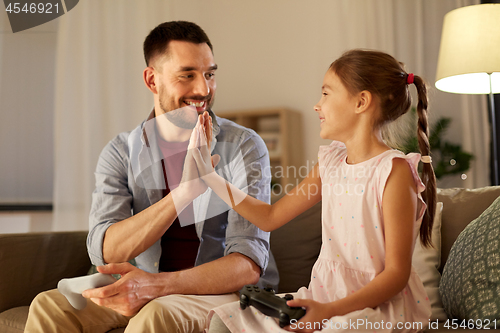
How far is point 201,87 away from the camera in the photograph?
38.7 inches

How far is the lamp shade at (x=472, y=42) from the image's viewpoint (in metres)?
1.43

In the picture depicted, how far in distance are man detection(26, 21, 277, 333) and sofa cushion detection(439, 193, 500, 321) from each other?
15.7 inches

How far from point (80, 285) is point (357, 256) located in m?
0.55

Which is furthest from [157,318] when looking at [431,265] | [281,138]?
[281,138]

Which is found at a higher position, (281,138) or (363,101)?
(363,101)

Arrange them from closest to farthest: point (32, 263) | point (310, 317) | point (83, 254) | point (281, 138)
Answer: point (310, 317) → point (32, 263) → point (83, 254) → point (281, 138)

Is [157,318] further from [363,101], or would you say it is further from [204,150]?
[363,101]

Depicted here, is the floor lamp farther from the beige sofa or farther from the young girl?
the young girl

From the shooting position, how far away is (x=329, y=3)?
253 centimetres

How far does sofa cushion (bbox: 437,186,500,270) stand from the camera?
1090 mm

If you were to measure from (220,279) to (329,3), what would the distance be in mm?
2051

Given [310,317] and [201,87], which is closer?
[310,317]

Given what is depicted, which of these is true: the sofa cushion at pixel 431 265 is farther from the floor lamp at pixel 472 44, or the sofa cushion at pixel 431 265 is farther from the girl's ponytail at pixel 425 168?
the floor lamp at pixel 472 44

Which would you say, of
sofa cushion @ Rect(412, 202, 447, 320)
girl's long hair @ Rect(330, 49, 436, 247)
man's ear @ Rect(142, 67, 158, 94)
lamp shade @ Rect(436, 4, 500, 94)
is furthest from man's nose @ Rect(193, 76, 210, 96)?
lamp shade @ Rect(436, 4, 500, 94)
